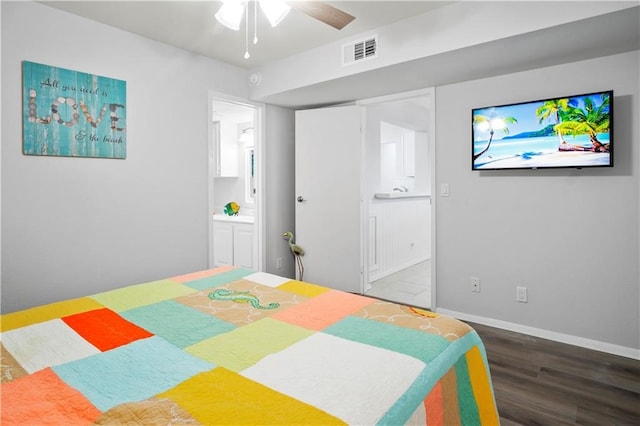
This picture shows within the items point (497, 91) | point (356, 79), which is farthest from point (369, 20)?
point (497, 91)

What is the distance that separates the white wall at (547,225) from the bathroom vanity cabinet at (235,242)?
7.14 ft

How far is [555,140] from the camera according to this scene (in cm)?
264

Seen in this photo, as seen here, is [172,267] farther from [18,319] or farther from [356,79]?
[356,79]

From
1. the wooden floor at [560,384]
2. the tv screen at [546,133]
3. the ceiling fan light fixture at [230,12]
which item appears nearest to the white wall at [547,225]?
the tv screen at [546,133]

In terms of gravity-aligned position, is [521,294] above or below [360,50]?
below

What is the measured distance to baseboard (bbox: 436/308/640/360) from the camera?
2523mm

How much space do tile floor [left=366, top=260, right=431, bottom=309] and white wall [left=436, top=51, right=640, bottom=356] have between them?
0.50 meters

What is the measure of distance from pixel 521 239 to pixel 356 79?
6.23 feet

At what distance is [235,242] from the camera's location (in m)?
4.63

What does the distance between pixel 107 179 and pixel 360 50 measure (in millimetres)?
2221

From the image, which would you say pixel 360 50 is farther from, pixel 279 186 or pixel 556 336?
pixel 556 336

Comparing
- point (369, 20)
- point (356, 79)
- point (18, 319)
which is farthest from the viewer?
point (356, 79)

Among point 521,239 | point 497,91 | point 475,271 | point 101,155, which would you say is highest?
point 497,91

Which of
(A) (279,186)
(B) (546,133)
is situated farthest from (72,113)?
(B) (546,133)
